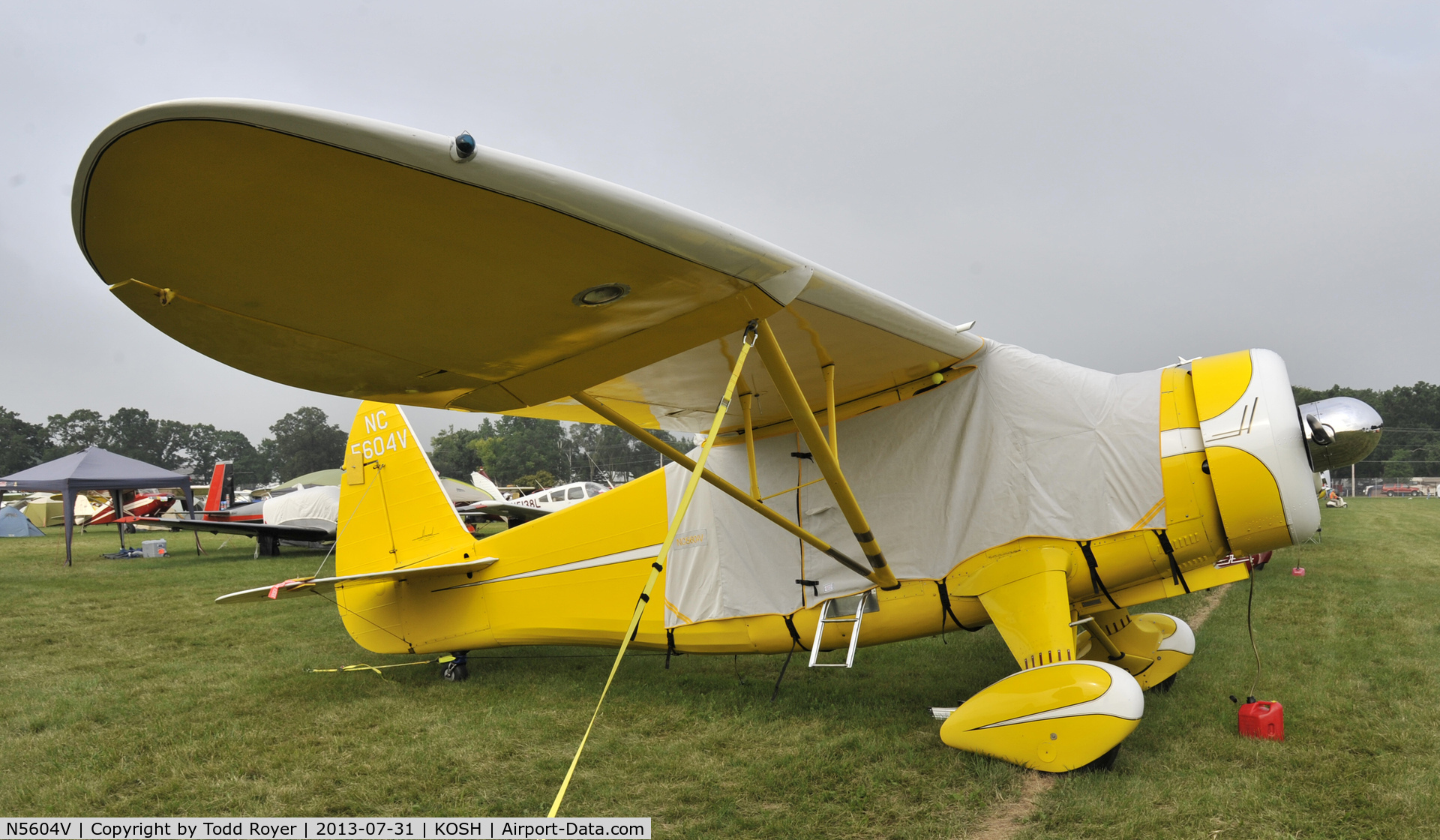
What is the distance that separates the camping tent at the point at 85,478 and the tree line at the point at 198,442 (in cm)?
9643

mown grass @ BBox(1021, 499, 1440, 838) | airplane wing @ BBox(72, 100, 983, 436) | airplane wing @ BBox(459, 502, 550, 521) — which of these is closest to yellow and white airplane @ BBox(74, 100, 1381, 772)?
airplane wing @ BBox(72, 100, 983, 436)

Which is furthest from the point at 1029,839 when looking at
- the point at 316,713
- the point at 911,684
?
the point at 316,713

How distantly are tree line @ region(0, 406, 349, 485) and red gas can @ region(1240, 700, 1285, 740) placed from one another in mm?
118089

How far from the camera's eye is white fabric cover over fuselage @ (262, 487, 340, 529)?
19484 mm

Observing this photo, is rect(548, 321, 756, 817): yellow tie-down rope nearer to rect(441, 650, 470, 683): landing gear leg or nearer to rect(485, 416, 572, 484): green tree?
rect(441, 650, 470, 683): landing gear leg

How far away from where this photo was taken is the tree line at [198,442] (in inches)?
4508

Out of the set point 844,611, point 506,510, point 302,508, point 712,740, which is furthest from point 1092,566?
point 302,508

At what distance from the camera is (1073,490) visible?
13.2ft

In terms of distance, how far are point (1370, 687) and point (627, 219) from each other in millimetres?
6044

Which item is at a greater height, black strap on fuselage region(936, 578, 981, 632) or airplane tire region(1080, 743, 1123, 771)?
black strap on fuselage region(936, 578, 981, 632)

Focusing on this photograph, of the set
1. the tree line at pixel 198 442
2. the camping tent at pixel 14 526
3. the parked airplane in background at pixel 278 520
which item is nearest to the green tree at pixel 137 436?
the tree line at pixel 198 442

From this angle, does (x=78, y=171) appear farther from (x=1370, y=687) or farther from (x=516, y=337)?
(x=1370, y=687)

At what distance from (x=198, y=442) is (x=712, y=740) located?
160 metres

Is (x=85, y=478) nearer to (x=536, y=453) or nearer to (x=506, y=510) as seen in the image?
(x=506, y=510)
